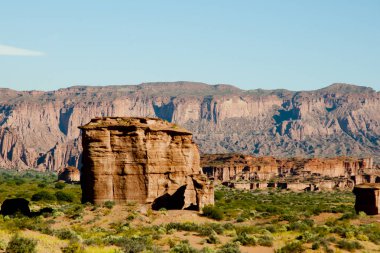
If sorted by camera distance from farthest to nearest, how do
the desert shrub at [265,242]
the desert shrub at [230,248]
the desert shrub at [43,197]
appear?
the desert shrub at [43,197] < the desert shrub at [265,242] < the desert shrub at [230,248]

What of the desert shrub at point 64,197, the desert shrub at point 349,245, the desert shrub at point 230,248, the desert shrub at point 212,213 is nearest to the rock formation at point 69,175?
the desert shrub at point 64,197

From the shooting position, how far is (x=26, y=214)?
45250 mm

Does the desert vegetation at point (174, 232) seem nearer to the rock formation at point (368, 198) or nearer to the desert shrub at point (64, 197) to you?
the rock formation at point (368, 198)

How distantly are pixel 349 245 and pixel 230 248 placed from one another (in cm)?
725

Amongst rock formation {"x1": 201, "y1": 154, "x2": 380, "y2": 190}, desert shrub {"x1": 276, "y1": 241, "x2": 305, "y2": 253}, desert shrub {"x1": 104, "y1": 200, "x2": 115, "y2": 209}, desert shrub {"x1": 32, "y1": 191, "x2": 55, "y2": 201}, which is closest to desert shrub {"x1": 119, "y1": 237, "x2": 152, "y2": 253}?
desert shrub {"x1": 276, "y1": 241, "x2": 305, "y2": 253}

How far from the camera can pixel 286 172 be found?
6309 inches

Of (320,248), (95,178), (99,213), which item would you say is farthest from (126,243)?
(95,178)

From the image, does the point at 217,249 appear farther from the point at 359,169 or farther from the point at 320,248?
the point at 359,169

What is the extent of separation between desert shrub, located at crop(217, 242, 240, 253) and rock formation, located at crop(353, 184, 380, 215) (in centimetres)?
2313

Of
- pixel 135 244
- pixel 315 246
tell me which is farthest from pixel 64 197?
pixel 315 246

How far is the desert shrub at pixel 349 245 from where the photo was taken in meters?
32.8

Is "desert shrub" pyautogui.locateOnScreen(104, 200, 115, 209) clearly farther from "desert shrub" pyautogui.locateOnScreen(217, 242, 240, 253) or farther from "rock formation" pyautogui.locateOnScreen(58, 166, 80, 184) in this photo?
"rock formation" pyautogui.locateOnScreen(58, 166, 80, 184)

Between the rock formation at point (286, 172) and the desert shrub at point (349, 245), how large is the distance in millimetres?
88164

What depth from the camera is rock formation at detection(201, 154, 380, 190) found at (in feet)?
420
